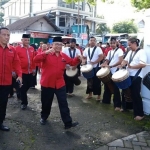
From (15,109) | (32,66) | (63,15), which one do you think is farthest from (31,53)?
(63,15)

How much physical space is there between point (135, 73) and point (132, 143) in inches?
68.7

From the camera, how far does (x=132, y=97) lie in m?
5.36

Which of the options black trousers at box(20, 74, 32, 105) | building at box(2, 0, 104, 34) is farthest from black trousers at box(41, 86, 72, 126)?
building at box(2, 0, 104, 34)

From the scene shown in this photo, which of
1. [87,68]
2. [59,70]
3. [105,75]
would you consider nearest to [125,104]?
[105,75]

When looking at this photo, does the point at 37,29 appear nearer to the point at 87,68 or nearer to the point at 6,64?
the point at 87,68

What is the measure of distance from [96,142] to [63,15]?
24.8m

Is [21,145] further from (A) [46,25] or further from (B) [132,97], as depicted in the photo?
A: (A) [46,25]

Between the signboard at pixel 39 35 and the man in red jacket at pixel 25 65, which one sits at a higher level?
the signboard at pixel 39 35

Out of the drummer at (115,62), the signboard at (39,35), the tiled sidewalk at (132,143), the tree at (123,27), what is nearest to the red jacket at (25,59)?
the drummer at (115,62)

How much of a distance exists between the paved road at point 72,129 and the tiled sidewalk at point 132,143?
2cm

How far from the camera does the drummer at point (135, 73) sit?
16.9ft

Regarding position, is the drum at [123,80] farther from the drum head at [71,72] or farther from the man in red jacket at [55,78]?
the drum head at [71,72]

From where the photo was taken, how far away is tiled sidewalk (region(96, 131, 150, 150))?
3.87m

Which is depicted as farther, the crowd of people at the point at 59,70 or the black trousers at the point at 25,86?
the black trousers at the point at 25,86
